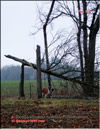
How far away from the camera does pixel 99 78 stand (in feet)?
22.7

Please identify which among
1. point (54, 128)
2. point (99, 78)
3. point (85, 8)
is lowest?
point (54, 128)

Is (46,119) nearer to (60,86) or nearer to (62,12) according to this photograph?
(60,86)

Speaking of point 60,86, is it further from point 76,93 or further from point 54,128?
point 54,128

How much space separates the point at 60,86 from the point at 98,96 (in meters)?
1.65

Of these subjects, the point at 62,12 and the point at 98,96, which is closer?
the point at 98,96

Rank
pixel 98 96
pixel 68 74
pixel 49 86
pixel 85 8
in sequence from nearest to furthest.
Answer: pixel 98 96, pixel 68 74, pixel 49 86, pixel 85 8

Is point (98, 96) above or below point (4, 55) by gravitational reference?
below

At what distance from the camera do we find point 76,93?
7277mm

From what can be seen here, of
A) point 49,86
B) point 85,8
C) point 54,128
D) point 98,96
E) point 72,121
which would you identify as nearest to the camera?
point 54,128

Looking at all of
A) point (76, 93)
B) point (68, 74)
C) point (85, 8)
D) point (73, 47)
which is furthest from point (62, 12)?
point (76, 93)

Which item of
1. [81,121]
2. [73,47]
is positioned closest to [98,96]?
[73,47]

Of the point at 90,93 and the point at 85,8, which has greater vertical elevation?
the point at 85,8

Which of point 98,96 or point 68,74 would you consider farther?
point 68,74

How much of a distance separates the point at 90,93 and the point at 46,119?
3.32m
